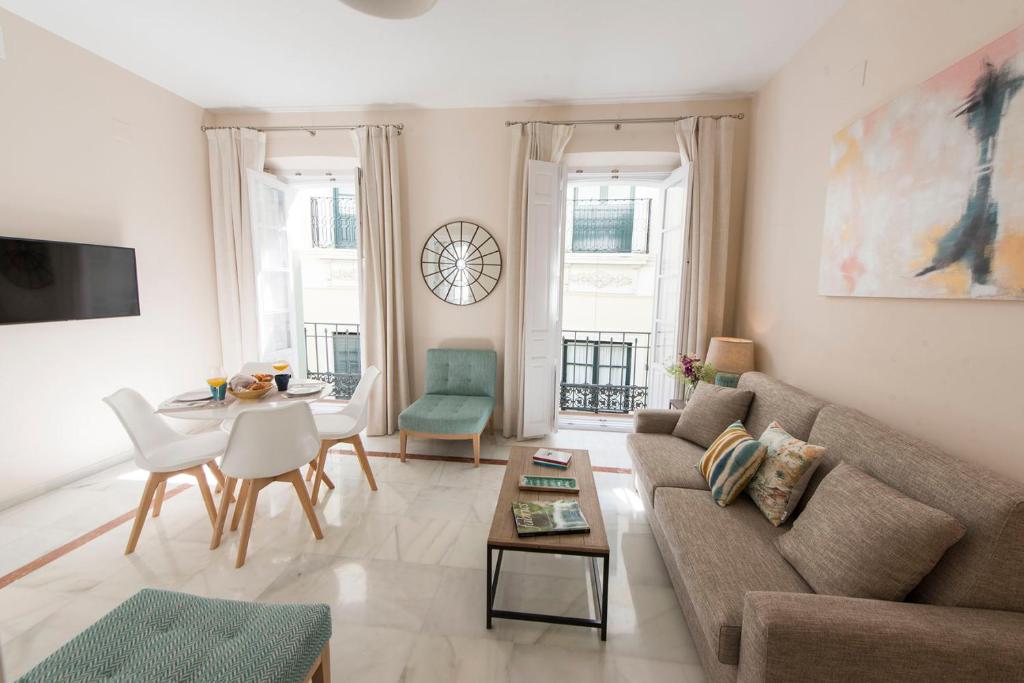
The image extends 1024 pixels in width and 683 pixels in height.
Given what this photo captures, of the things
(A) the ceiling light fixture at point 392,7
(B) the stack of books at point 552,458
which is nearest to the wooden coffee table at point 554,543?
(B) the stack of books at point 552,458

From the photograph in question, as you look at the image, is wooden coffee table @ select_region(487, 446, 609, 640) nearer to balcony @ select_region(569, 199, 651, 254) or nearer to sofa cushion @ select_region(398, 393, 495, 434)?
sofa cushion @ select_region(398, 393, 495, 434)

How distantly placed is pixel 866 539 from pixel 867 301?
1.24 m

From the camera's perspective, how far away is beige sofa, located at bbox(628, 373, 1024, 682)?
40.0 inches

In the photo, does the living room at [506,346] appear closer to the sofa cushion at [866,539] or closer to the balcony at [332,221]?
the sofa cushion at [866,539]

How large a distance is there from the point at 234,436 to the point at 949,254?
311 cm

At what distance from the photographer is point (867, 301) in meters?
1.94

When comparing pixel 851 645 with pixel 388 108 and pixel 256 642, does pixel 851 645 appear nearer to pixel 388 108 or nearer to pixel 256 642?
pixel 256 642

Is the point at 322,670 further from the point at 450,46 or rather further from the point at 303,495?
the point at 450,46

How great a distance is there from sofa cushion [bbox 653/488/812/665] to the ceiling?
8.67 feet

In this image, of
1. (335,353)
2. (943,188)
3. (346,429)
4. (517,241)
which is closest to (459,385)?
(346,429)

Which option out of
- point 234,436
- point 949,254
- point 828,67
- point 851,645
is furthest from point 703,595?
point 828,67

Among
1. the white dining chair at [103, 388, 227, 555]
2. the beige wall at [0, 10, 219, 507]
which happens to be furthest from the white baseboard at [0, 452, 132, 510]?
the white dining chair at [103, 388, 227, 555]

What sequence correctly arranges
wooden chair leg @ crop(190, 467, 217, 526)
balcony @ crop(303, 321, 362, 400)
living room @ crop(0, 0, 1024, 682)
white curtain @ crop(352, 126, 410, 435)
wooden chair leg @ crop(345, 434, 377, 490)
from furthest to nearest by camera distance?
balcony @ crop(303, 321, 362, 400)
white curtain @ crop(352, 126, 410, 435)
wooden chair leg @ crop(345, 434, 377, 490)
wooden chair leg @ crop(190, 467, 217, 526)
living room @ crop(0, 0, 1024, 682)

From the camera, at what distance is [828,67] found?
7.48 ft
